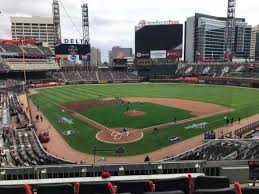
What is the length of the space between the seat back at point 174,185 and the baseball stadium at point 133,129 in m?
0.04

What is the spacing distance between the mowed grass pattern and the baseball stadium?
15 cm

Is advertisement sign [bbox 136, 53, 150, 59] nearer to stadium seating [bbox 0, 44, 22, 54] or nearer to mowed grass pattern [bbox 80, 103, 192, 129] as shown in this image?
stadium seating [bbox 0, 44, 22, 54]

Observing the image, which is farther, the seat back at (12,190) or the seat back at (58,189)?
the seat back at (12,190)

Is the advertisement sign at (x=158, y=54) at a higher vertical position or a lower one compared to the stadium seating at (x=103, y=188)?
higher

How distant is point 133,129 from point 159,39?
82.3 m

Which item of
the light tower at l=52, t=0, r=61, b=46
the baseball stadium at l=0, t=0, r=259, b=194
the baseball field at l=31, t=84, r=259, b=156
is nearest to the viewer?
the baseball stadium at l=0, t=0, r=259, b=194

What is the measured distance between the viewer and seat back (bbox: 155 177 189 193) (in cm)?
1090

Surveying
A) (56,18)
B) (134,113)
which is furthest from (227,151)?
(56,18)

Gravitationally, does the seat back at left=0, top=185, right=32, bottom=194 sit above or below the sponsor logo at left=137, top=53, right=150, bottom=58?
below

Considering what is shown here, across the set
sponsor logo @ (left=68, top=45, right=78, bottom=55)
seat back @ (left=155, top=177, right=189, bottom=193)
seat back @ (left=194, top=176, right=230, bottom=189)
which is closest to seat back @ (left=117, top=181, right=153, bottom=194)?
seat back @ (left=155, top=177, right=189, bottom=193)

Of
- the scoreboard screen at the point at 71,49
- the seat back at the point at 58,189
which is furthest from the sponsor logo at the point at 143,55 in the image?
the seat back at the point at 58,189

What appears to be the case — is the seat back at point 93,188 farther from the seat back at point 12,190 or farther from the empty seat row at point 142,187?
the seat back at point 12,190

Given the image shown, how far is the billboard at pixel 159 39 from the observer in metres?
113

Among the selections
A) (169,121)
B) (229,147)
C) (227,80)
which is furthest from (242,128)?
(227,80)
